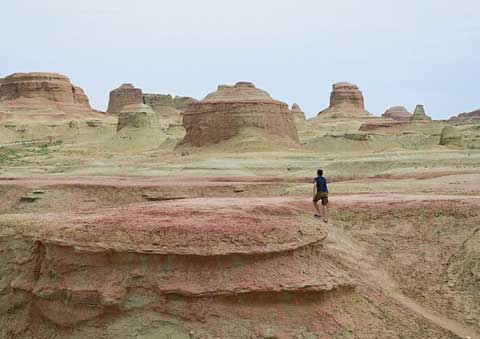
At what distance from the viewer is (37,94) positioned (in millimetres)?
70125

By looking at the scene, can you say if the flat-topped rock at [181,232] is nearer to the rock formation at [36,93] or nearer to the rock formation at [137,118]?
the rock formation at [137,118]

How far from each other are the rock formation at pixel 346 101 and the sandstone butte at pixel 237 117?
49.0m

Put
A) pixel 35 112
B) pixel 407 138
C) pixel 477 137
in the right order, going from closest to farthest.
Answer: pixel 477 137 < pixel 407 138 < pixel 35 112

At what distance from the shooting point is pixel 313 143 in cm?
4488

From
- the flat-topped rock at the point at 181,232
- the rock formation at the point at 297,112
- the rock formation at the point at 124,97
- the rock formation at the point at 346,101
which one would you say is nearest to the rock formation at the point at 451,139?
the flat-topped rock at the point at 181,232

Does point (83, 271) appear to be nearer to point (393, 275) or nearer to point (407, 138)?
point (393, 275)

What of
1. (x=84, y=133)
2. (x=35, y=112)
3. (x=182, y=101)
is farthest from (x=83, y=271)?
(x=182, y=101)

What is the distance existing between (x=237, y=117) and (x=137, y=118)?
1751 centimetres

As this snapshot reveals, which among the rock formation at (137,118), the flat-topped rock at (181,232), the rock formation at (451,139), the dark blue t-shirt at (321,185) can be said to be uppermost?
the rock formation at (137,118)

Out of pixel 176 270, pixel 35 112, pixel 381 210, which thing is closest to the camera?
pixel 176 270

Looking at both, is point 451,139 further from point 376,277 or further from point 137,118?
point 376,277

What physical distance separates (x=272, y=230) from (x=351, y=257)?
2.11 m

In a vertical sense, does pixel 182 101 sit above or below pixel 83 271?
above

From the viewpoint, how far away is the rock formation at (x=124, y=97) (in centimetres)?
8199
